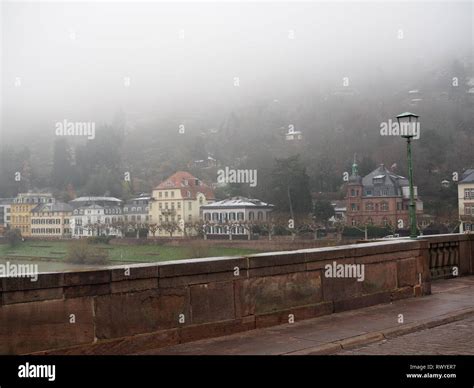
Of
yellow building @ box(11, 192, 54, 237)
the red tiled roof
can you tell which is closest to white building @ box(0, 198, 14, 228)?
yellow building @ box(11, 192, 54, 237)

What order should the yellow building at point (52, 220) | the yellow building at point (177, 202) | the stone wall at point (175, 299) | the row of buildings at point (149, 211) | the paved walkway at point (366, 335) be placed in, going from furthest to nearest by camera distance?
the yellow building at point (177, 202)
the row of buildings at point (149, 211)
the yellow building at point (52, 220)
the paved walkway at point (366, 335)
the stone wall at point (175, 299)

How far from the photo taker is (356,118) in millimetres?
90625

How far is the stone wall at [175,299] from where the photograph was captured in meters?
5.43

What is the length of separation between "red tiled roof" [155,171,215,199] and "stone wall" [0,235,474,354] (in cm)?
8130

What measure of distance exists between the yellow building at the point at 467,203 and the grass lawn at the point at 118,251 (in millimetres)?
21751

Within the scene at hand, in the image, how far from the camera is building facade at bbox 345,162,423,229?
66.8m

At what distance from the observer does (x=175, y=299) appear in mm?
6570

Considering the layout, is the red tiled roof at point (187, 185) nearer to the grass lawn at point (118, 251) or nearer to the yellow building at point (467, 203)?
the grass lawn at point (118, 251)

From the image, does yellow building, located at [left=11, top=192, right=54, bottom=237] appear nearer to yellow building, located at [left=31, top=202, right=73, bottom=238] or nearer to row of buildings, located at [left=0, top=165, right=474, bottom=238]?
row of buildings, located at [left=0, top=165, right=474, bottom=238]

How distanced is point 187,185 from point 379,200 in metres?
34.0

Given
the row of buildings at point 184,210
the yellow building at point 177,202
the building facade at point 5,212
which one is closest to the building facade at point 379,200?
the row of buildings at point 184,210

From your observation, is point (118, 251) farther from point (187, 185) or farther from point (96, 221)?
point (187, 185)
